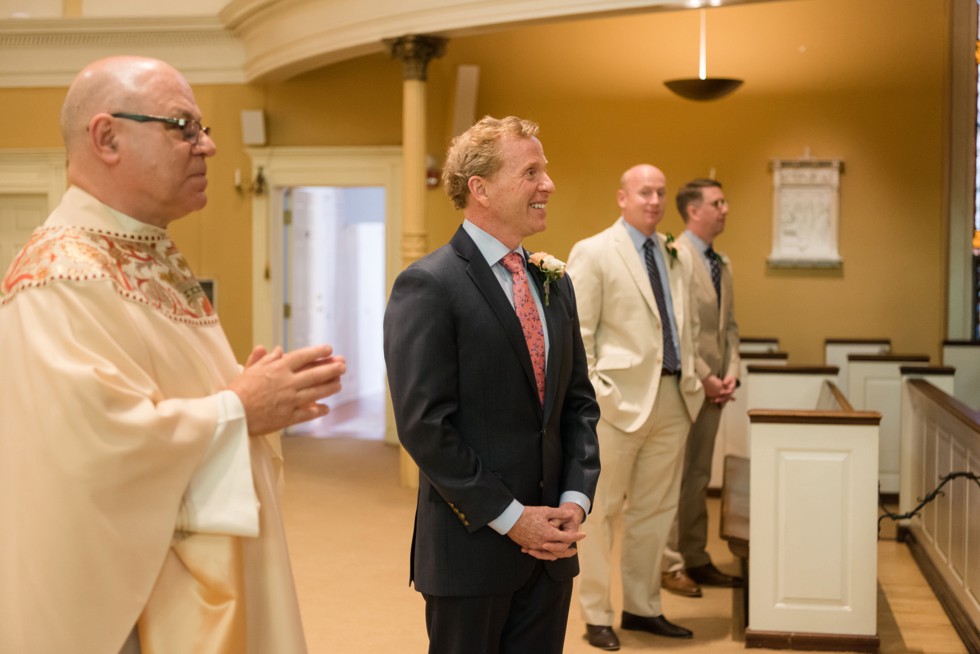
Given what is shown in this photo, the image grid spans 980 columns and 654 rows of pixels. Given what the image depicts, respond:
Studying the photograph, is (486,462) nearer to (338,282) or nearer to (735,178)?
(735,178)

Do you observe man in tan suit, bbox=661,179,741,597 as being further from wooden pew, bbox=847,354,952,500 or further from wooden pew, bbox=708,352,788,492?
wooden pew, bbox=847,354,952,500

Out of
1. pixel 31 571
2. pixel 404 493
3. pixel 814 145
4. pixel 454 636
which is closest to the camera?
pixel 31 571

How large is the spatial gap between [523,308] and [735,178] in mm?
6757

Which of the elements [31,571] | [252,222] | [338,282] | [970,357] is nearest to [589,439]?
[31,571]

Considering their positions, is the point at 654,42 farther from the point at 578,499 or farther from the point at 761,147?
the point at 578,499

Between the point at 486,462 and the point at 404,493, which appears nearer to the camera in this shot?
the point at 486,462

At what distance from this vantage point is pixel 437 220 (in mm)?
9164

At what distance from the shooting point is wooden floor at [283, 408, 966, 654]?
4418 millimetres

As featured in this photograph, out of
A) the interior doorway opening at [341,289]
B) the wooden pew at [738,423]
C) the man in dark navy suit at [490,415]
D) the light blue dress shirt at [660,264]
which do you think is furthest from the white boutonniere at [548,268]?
the interior doorway opening at [341,289]

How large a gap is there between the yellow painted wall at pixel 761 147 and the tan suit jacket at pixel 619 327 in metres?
4.59

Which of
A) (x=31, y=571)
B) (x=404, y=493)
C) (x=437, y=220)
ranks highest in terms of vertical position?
(x=437, y=220)

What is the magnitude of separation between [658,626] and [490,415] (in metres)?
2.44

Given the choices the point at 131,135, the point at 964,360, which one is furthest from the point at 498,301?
the point at 964,360

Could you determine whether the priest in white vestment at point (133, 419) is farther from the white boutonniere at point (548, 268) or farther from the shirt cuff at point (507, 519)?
the white boutonniere at point (548, 268)
